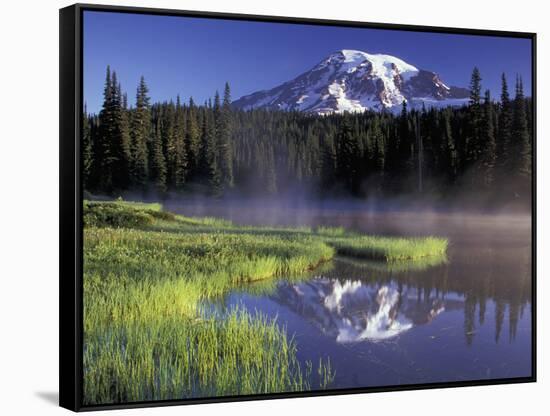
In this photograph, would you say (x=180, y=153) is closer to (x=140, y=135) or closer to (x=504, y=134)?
(x=140, y=135)

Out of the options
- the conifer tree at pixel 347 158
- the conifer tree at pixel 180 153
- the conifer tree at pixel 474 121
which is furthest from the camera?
the conifer tree at pixel 474 121

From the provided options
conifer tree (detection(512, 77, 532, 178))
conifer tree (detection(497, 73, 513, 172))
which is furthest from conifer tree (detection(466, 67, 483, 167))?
conifer tree (detection(512, 77, 532, 178))

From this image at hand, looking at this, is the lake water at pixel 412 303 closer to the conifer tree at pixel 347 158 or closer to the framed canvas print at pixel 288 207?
the framed canvas print at pixel 288 207

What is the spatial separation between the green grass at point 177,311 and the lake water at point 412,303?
132mm

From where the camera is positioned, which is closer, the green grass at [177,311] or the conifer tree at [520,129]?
the green grass at [177,311]

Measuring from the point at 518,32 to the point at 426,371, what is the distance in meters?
3.18

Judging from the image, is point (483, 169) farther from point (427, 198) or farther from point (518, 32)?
point (518, 32)

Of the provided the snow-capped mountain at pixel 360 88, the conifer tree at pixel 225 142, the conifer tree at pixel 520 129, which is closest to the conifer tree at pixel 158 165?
the conifer tree at pixel 225 142

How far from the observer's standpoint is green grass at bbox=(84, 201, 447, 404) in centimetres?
855

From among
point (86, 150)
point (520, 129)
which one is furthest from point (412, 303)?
point (86, 150)

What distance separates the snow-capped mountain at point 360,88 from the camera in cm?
948

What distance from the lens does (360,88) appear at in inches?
392

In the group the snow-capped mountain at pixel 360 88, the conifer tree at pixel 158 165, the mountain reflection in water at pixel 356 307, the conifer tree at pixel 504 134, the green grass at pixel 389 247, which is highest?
the snow-capped mountain at pixel 360 88

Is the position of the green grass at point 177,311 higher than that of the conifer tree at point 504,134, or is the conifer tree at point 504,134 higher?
the conifer tree at point 504,134
